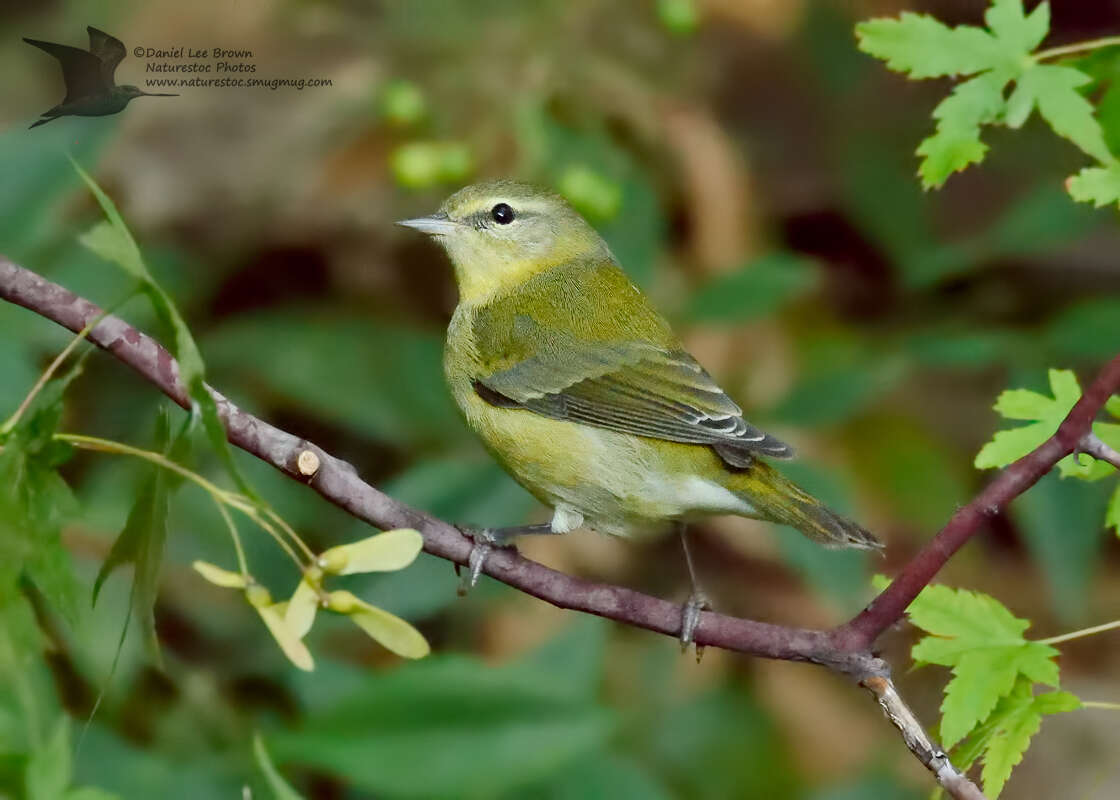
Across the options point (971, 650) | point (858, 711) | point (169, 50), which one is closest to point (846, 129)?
point (858, 711)

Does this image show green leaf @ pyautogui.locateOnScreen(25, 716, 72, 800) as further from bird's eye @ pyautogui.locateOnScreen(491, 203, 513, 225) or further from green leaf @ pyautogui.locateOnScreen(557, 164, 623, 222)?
green leaf @ pyautogui.locateOnScreen(557, 164, 623, 222)

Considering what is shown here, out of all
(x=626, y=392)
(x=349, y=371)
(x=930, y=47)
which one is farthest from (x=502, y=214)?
(x=930, y=47)

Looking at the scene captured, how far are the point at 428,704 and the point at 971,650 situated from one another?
1.65 meters

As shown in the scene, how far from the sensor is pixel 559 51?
14.6 ft

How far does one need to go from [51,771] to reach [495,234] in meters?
2.32

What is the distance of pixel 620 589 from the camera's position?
204 centimetres

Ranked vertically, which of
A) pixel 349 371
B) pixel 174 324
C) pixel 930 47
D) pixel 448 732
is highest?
pixel 930 47

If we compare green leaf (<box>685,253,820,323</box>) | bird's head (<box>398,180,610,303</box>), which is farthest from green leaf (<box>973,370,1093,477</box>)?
green leaf (<box>685,253,820,323</box>)

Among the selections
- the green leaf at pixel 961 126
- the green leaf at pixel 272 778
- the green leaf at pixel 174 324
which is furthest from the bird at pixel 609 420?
the green leaf at pixel 174 324

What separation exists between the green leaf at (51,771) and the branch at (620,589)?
0.45m

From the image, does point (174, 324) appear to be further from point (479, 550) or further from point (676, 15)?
point (676, 15)

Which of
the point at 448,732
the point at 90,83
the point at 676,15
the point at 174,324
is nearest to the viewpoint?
the point at 174,324

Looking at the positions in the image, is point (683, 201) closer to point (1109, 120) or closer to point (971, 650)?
point (1109, 120)

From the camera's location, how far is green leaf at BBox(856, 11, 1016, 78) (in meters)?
2.19
